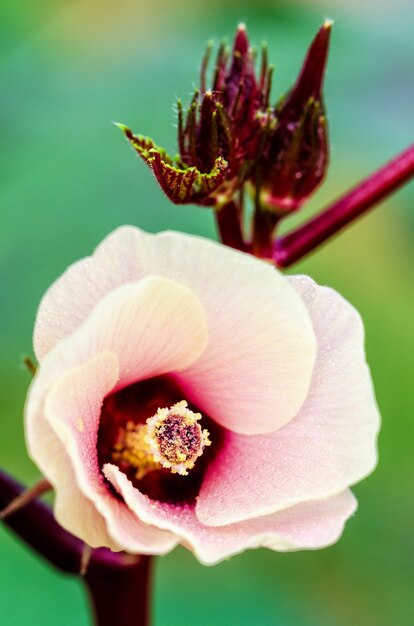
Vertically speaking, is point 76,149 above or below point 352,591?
above

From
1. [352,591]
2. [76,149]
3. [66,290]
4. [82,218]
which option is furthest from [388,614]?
[66,290]

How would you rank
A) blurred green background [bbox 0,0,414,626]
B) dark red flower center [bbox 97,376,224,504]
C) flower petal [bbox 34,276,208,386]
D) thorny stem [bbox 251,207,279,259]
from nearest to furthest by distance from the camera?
flower petal [bbox 34,276,208,386]
dark red flower center [bbox 97,376,224,504]
thorny stem [bbox 251,207,279,259]
blurred green background [bbox 0,0,414,626]

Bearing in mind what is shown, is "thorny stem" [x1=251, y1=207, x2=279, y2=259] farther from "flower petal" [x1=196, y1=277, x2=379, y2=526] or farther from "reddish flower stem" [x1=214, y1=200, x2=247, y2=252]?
"flower petal" [x1=196, y1=277, x2=379, y2=526]

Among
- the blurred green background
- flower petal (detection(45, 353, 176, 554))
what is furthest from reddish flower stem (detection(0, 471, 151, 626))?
the blurred green background

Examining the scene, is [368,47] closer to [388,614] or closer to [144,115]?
[144,115]

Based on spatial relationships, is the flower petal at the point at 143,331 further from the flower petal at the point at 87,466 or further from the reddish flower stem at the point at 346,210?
the reddish flower stem at the point at 346,210
